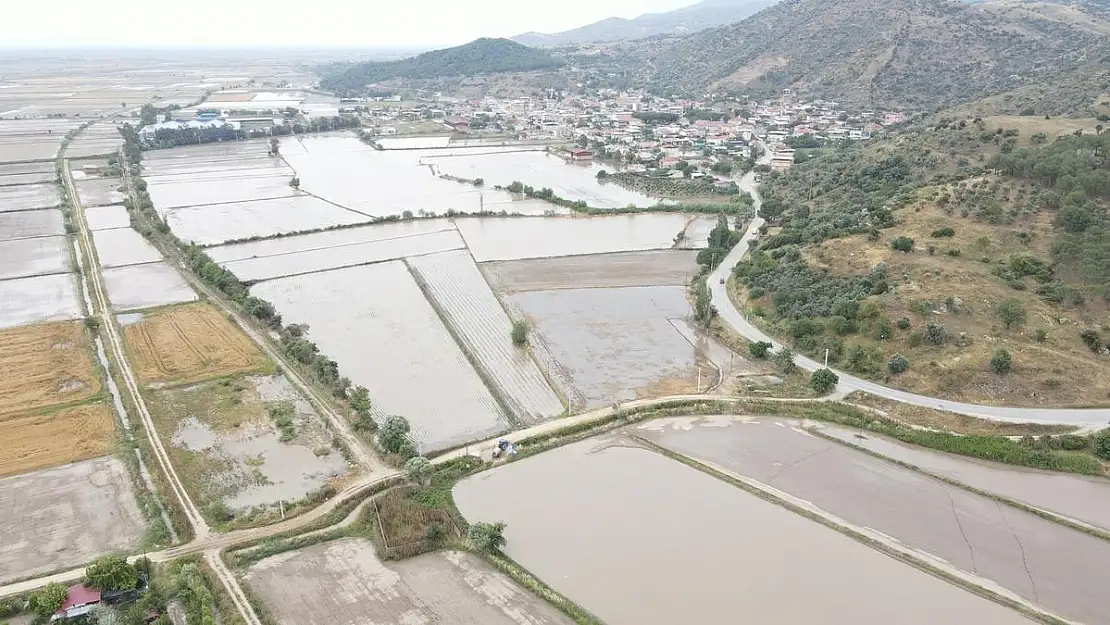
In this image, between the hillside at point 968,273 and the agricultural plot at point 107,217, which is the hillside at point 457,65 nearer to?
the agricultural plot at point 107,217

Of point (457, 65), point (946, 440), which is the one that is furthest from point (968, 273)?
point (457, 65)

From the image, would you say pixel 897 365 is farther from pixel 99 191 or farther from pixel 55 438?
pixel 99 191

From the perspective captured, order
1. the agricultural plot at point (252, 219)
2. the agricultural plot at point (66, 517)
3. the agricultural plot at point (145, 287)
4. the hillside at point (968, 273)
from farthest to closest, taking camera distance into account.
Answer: the agricultural plot at point (252, 219) < the agricultural plot at point (145, 287) < the hillside at point (968, 273) < the agricultural plot at point (66, 517)

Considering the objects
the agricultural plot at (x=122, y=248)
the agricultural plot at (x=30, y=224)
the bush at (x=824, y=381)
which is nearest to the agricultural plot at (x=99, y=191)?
the agricultural plot at (x=30, y=224)

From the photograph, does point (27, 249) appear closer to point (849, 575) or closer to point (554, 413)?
point (554, 413)

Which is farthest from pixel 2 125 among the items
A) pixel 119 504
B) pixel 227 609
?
pixel 227 609

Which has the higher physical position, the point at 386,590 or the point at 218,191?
the point at 218,191
